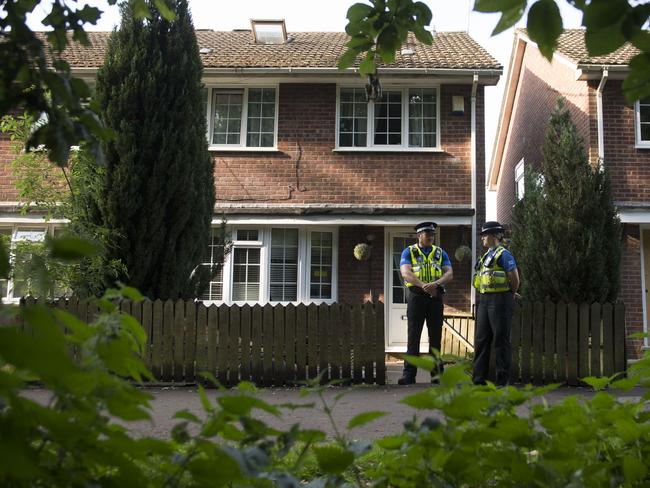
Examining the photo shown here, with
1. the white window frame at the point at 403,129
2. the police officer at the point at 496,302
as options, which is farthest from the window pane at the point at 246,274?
the police officer at the point at 496,302

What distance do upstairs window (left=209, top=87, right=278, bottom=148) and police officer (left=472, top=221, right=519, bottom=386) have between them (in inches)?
305

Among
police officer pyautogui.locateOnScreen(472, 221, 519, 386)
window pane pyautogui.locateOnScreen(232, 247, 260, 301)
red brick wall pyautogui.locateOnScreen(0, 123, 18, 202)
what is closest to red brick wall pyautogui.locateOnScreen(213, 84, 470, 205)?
window pane pyautogui.locateOnScreen(232, 247, 260, 301)

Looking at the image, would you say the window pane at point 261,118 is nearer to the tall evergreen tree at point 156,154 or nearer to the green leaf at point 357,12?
the tall evergreen tree at point 156,154

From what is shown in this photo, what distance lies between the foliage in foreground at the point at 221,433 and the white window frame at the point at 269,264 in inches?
471

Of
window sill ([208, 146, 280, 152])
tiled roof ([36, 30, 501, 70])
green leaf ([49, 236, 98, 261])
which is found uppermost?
tiled roof ([36, 30, 501, 70])

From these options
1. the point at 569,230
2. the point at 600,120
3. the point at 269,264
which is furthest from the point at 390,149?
the point at 569,230

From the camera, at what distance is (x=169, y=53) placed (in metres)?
10.2

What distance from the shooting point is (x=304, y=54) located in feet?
50.6

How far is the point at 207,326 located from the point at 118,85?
A: 407 centimetres

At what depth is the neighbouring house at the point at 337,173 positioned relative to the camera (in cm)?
1381

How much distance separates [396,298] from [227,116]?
5.44 metres

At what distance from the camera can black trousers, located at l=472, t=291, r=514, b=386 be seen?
7695mm

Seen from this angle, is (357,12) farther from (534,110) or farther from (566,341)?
(534,110)

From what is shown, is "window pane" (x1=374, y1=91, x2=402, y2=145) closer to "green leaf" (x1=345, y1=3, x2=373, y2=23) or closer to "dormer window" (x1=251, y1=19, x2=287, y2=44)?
"dormer window" (x1=251, y1=19, x2=287, y2=44)
